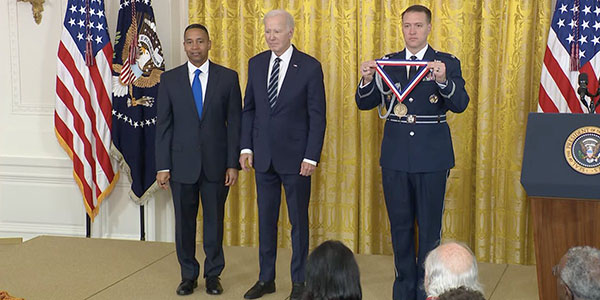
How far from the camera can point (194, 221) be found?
452 cm

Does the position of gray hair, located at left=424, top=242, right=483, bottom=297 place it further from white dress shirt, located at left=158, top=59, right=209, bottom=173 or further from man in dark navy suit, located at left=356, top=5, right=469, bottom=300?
white dress shirt, located at left=158, top=59, right=209, bottom=173

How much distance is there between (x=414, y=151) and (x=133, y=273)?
201 cm

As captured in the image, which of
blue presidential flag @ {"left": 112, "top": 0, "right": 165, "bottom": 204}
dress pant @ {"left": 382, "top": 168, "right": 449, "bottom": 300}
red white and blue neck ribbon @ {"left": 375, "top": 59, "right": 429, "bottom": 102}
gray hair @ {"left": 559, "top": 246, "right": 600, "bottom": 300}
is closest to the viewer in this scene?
gray hair @ {"left": 559, "top": 246, "right": 600, "bottom": 300}

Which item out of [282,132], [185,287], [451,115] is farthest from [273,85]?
[451,115]

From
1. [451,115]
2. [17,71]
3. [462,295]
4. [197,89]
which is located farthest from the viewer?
[17,71]

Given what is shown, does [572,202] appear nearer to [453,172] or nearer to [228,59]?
[453,172]

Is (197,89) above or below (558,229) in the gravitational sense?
above

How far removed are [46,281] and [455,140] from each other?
2810 millimetres

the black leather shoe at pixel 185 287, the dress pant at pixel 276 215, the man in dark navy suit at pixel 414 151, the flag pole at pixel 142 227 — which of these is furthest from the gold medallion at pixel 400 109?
the flag pole at pixel 142 227

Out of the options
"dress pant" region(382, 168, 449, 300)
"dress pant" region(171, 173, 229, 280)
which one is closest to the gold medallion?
"dress pant" region(382, 168, 449, 300)

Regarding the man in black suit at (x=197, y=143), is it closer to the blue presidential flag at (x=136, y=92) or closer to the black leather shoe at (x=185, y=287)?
the black leather shoe at (x=185, y=287)

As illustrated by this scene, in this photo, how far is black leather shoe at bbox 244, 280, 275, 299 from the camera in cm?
438

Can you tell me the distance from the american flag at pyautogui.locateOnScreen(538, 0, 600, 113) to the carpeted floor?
3.79ft

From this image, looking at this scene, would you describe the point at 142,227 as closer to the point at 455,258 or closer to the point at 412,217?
the point at 412,217
